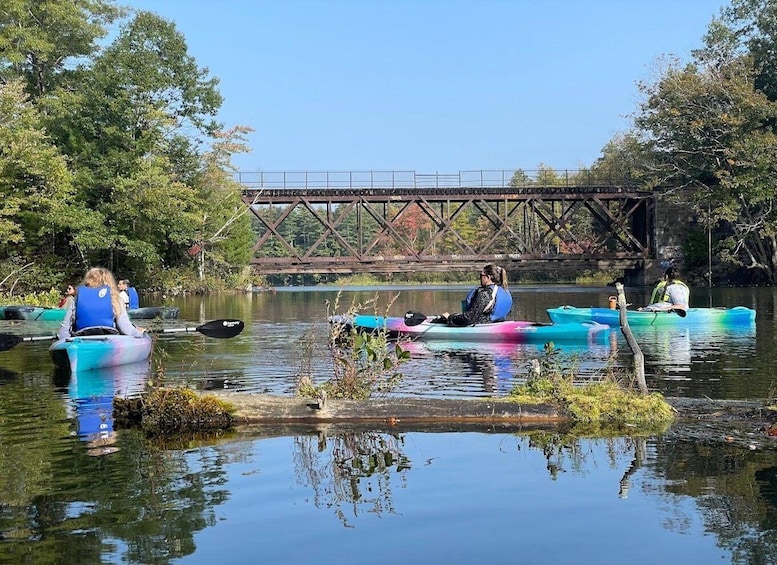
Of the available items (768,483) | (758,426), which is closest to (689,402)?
(758,426)

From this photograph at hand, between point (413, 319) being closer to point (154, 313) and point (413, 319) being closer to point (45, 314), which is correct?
point (154, 313)

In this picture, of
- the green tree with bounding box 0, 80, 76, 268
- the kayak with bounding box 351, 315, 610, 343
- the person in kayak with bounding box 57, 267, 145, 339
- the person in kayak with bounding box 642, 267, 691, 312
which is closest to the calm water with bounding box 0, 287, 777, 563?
the person in kayak with bounding box 57, 267, 145, 339

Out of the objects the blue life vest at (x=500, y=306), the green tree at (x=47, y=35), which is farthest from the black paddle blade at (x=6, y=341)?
the green tree at (x=47, y=35)

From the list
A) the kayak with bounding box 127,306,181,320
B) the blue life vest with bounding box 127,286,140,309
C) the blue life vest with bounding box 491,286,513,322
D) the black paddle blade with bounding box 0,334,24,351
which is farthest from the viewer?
the kayak with bounding box 127,306,181,320

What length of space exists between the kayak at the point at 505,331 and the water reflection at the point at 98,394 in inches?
227

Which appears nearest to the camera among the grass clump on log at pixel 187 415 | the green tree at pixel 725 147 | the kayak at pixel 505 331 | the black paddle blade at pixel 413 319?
the grass clump on log at pixel 187 415

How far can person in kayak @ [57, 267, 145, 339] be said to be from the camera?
48.3ft

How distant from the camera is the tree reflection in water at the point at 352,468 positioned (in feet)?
23.7

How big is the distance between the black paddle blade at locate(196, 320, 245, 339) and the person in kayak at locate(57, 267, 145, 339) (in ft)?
10.3

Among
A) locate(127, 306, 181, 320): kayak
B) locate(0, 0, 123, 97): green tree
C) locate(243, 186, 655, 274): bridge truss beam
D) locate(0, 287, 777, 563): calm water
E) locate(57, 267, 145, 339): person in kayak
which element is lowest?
locate(0, 287, 777, 563): calm water

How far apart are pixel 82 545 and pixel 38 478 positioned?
1.93 meters

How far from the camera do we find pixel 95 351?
1460 cm

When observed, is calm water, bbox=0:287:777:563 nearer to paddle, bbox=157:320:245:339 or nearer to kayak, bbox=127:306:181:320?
paddle, bbox=157:320:245:339

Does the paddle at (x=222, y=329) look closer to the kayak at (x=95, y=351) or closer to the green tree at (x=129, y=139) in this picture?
the kayak at (x=95, y=351)
